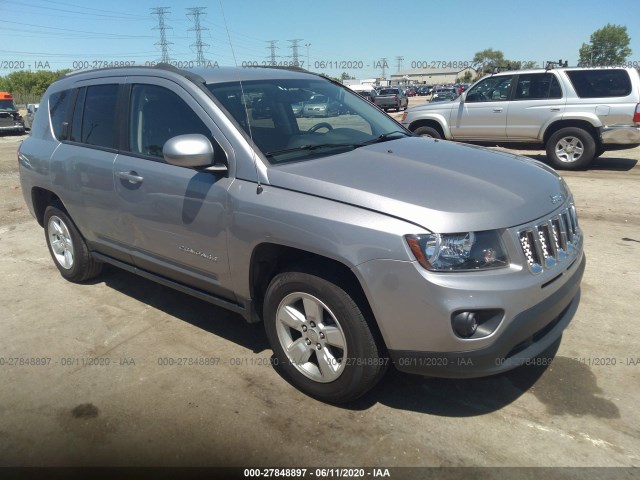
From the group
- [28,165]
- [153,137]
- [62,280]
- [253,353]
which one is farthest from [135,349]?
[28,165]

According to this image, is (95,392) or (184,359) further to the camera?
(184,359)

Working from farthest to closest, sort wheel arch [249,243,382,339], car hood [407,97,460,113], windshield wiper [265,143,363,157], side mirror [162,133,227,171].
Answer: car hood [407,97,460,113] → windshield wiper [265,143,363,157] → side mirror [162,133,227,171] → wheel arch [249,243,382,339]

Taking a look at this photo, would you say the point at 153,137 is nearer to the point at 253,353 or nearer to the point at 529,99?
the point at 253,353

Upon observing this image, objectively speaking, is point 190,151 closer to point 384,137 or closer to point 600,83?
point 384,137

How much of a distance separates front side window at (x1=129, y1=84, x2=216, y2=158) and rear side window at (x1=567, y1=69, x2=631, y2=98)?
8.98m

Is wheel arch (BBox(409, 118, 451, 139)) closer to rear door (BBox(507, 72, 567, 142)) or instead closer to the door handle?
rear door (BBox(507, 72, 567, 142))

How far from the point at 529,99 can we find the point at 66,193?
913cm

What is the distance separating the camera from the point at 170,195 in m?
3.47

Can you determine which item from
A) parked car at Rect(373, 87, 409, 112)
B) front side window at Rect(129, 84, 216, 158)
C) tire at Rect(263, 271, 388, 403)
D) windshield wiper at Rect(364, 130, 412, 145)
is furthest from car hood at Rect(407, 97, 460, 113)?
parked car at Rect(373, 87, 409, 112)

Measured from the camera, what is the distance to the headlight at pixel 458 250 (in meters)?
2.47

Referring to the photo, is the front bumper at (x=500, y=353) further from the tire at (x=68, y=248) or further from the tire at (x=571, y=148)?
the tire at (x=571, y=148)

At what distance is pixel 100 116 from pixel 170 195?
4.36 ft

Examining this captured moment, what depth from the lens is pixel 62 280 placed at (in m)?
5.24

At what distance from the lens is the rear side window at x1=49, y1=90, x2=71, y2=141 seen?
4676 millimetres
